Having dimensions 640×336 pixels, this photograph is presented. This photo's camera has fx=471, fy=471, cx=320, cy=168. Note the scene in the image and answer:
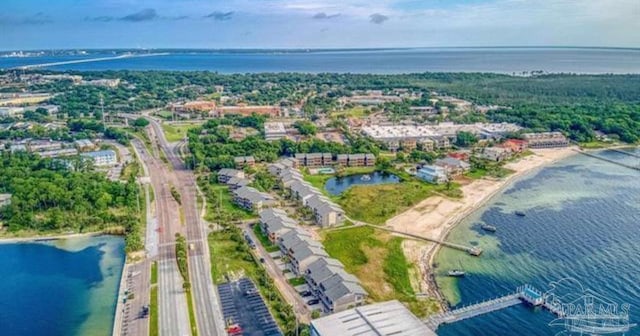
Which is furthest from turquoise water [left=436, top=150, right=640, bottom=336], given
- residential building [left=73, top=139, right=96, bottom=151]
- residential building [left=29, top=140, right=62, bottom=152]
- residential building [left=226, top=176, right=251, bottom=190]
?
residential building [left=29, top=140, right=62, bottom=152]

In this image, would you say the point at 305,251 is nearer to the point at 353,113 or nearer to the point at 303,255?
the point at 303,255

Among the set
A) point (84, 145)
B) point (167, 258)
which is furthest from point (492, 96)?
point (167, 258)

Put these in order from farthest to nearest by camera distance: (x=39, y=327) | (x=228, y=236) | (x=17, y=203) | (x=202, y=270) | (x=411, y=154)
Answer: (x=411, y=154)
(x=17, y=203)
(x=228, y=236)
(x=202, y=270)
(x=39, y=327)

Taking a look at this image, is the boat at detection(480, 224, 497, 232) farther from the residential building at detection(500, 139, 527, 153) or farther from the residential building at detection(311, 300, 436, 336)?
the residential building at detection(500, 139, 527, 153)

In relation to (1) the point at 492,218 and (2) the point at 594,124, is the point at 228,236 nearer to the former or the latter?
(1) the point at 492,218

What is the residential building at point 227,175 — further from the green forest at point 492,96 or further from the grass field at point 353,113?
the green forest at point 492,96

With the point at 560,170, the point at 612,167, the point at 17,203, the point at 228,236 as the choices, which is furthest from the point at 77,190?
the point at 612,167
